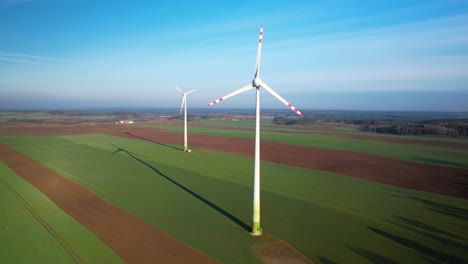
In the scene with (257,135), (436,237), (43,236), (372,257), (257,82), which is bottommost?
(372,257)

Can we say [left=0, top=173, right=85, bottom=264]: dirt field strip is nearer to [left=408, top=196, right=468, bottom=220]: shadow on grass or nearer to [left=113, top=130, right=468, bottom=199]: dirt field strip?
[left=408, top=196, right=468, bottom=220]: shadow on grass

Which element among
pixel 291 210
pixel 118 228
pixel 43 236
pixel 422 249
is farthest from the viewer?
pixel 291 210

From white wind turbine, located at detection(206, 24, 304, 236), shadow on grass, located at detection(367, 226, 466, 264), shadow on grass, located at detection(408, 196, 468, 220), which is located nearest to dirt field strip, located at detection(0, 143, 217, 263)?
white wind turbine, located at detection(206, 24, 304, 236)

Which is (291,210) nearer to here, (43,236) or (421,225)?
(421,225)

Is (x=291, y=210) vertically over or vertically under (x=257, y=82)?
under

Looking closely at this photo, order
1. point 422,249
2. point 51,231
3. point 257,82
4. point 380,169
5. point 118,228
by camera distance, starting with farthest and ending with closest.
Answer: point 380,169
point 118,228
point 51,231
point 257,82
point 422,249

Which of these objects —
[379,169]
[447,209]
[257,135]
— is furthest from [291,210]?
[379,169]
